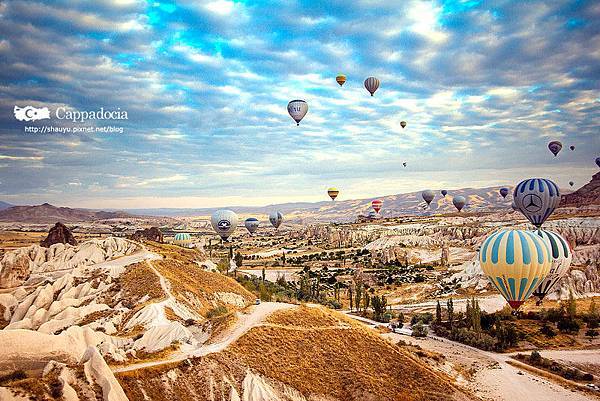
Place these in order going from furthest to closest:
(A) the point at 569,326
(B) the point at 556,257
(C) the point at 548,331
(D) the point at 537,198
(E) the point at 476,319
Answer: (D) the point at 537,198, (B) the point at 556,257, (E) the point at 476,319, (A) the point at 569,326, (C) the point at 548,331

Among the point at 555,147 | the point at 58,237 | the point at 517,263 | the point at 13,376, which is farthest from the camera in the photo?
the point at 555,147

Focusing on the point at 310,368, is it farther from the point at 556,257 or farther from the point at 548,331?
the point at 556,257

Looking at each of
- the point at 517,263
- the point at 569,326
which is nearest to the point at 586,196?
the point at 569,326

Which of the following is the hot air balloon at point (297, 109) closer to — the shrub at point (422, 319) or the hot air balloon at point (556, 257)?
the shrub at point (422, 319)

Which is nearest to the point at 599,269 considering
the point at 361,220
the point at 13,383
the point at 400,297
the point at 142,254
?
the point at 400,297

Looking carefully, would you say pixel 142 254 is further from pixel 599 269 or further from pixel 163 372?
pixel 599 269

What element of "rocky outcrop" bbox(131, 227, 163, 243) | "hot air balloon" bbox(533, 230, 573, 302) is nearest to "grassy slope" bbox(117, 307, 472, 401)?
"hot air balloon" bbox(533, 230, 573, 302)

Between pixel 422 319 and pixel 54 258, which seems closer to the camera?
pixel 422 319
